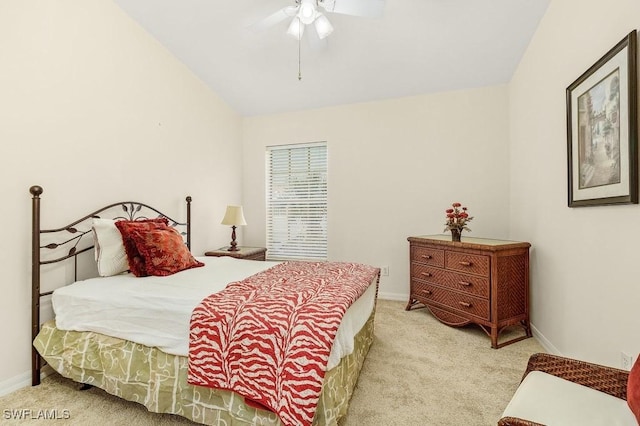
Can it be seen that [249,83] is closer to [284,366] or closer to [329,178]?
[329,178]

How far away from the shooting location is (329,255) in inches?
158

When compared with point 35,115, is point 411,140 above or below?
above

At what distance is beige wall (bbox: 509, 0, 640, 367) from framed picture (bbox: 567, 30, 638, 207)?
0.09 meters

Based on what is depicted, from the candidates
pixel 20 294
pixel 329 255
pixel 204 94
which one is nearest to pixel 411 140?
pixel 329 255

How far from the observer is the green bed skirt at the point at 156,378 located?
1403 millimetres

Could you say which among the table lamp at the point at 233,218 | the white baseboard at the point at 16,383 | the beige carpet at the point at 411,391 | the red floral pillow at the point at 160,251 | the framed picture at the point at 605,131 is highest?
the framed picture at the point at 605,131

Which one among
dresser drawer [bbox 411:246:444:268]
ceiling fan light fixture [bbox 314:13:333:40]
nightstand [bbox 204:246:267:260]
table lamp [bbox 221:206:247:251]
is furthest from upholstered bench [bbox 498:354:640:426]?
table lamp [bbox 221:206:247:251]

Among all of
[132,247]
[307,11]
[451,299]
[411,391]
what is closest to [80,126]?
[132,247]

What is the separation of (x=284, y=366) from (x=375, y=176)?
9.47ft

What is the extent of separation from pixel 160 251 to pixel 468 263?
2.58 meters

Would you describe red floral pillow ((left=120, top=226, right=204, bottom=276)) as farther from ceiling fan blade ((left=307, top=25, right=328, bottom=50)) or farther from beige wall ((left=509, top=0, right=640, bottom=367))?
beige wall ((left=509, top=0, right=640, bottom=367))

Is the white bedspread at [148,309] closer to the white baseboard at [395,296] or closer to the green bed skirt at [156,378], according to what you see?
the green bed skirt at [156,378]

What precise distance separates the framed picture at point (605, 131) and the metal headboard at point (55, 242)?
3.35 metres

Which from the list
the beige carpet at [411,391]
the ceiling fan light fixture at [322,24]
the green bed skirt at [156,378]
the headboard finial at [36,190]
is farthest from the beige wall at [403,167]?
the headboard finial at [36,190]
